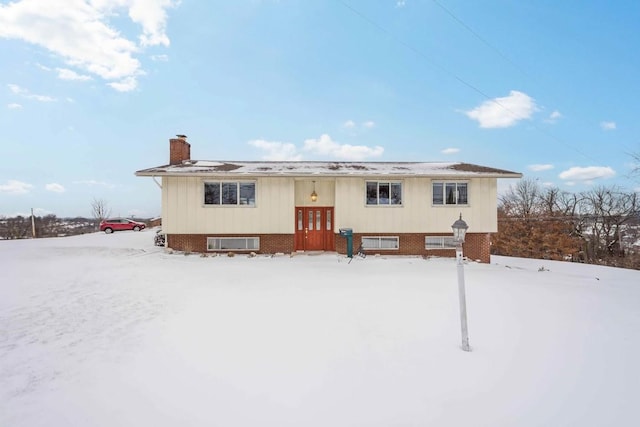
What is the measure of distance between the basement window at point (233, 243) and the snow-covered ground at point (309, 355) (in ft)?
17.0

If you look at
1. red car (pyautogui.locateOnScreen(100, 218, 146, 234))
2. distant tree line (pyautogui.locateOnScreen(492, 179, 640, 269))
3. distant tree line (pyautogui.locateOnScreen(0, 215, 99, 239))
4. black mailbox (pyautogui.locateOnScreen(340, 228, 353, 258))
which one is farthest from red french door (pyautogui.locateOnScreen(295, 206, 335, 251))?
distant tree line (pyautogui.locateOnScreen(0, 215, 99, 239))

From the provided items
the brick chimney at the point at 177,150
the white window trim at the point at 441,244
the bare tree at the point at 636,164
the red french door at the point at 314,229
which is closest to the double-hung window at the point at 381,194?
the red french door at the point at 314,229

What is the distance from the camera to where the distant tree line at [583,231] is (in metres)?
23.9

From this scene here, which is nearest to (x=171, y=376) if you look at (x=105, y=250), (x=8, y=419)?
(x=8, y=419)

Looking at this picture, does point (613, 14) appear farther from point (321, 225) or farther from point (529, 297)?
point (321, 225)

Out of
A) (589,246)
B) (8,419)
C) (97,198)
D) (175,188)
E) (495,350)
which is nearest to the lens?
(8,419)

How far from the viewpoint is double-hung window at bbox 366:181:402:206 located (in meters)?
13.1

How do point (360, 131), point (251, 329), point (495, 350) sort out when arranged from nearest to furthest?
point (495, 350)
point (251, 329)
point (360, 131)

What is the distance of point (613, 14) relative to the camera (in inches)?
536

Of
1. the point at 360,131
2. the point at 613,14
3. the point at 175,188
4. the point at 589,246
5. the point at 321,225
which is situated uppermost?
the point at 613,14

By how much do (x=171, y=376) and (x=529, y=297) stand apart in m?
7.50

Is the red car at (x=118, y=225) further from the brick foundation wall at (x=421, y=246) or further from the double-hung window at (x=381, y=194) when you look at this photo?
the double-hung window at (x=381, y=194)

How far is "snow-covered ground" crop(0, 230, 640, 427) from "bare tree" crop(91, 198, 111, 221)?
38.0 m

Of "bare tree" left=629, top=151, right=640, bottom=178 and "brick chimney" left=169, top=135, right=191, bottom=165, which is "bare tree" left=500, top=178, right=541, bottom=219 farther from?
"brick chimney" left=169, top=135, right=191, bottom=165
